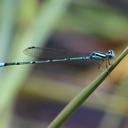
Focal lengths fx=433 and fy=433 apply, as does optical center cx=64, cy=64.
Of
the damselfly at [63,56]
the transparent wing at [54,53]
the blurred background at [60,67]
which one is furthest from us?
the blurred background at [60,67]

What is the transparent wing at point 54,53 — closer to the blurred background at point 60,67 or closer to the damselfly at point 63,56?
the damselfly at point 63,56

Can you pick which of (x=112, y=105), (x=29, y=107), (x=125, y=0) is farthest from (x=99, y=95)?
(x=125, y=0)

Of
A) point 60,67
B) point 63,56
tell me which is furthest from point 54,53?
point 60,67

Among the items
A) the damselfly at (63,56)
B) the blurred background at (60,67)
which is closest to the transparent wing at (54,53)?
the damselfly at (63,56)

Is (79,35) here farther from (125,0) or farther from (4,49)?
(4,49)

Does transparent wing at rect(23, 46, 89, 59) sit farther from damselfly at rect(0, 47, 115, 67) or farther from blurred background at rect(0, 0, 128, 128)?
blurred background at rect(0, 0, 128, 128)

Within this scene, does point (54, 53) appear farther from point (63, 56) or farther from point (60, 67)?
point (60, 67)

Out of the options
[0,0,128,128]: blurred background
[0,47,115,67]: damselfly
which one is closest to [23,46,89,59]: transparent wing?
[0,47,115,67]: damselfly

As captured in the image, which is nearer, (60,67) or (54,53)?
(54,53)
